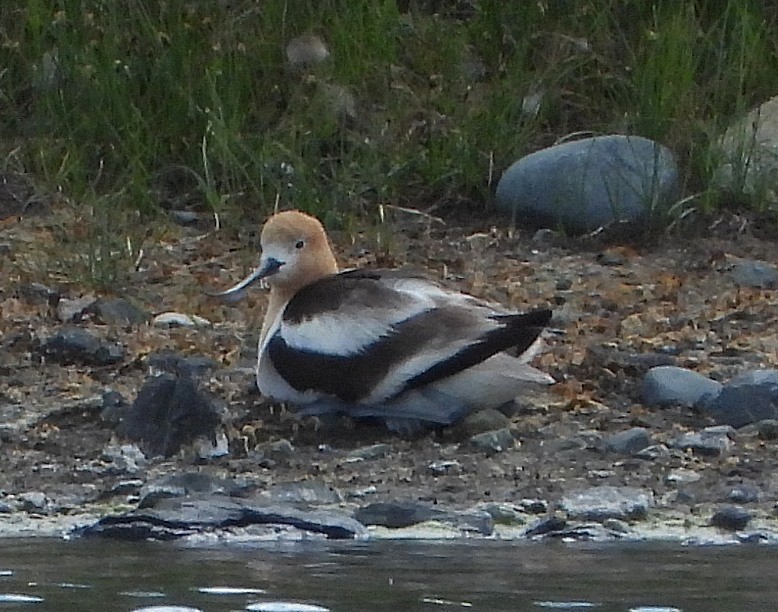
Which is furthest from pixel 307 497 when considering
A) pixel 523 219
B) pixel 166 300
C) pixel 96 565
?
pixel 523 219

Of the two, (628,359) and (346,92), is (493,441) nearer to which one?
(628,359)

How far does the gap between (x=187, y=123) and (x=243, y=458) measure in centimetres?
336

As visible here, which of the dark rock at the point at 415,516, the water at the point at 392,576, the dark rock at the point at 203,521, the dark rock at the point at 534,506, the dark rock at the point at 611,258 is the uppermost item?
the water at the point at 392,576

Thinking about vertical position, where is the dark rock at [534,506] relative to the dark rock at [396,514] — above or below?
below

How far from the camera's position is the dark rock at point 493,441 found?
5.34 m

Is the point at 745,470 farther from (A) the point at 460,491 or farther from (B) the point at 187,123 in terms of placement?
(B) the point at 187,123

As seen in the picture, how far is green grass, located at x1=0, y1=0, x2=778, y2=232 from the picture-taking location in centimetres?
824

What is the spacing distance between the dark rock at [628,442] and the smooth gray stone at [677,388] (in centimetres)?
31

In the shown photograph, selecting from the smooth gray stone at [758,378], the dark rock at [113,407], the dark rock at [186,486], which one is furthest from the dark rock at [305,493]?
the smooth gray stone at [758,378]

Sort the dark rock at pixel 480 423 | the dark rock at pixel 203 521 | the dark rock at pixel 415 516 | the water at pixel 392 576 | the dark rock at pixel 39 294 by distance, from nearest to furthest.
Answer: the water at pixel 392 576
the dark rock at pixel 203 521
the dark rock at pixel 415 516
the dark rock at pixel 480 423
the dark rock at pixel 39 294

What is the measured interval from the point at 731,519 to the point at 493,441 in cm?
86

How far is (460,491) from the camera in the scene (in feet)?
16.5

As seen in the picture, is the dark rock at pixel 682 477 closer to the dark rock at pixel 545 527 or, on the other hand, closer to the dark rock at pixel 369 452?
the dark rock at pixel 545 527

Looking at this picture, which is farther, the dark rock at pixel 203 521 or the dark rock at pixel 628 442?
the dark rock at pixel 628 442
